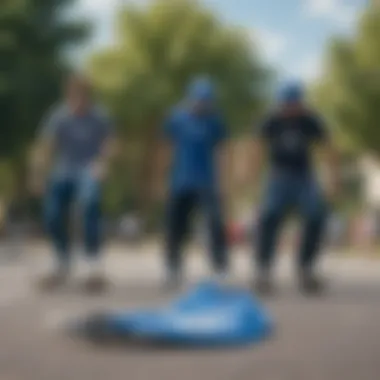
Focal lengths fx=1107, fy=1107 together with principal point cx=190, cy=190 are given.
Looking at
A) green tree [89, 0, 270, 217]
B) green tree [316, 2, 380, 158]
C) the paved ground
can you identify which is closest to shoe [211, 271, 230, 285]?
the paved ground

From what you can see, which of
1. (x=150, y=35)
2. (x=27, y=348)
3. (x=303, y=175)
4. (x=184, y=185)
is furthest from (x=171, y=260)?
(x=27, y=348)

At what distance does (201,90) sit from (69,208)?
1125 millimetres

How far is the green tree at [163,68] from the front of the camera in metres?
5.10

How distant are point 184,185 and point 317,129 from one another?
0.70m

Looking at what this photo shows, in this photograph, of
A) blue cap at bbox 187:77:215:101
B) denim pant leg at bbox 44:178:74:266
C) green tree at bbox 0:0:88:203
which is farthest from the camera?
green tree at bbox 0:0:88:203

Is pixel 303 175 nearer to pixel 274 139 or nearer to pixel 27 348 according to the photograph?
pixel 274 139

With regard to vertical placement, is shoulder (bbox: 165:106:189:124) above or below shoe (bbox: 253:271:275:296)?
above

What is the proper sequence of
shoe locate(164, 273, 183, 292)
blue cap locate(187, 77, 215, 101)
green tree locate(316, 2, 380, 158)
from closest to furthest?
1. blue cap locate(187, 77, 215, 101)
2. shoe locate(164, 273, 183, 292)
3. green tree locate(316, 2, 380, 158)

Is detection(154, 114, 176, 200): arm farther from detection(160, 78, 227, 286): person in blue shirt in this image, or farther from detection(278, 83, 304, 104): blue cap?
detection(278, 83, 304, 104): blue cap

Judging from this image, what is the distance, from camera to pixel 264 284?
5.42 metres

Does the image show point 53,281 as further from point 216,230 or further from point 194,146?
point 194,146

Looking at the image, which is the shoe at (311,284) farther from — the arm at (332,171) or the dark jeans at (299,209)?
the arm at (332,171)

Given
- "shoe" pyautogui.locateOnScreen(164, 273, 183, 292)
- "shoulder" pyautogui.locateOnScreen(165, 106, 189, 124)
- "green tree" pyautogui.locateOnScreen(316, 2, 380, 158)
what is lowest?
"shoe" pyautogui.locateOnScreen(164, 273, 183, 292)

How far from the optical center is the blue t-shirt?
5.30 metres
